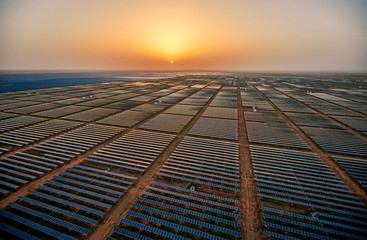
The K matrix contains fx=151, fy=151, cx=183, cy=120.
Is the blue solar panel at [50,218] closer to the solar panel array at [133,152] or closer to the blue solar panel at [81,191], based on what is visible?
the blue solar panel at [81,191]

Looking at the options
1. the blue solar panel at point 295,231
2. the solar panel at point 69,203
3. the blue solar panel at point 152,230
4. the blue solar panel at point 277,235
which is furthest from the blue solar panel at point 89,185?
the blue solar panel at point 295,231

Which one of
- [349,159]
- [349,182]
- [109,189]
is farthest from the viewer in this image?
[349,159]

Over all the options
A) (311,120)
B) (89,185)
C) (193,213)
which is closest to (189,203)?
(193,213)

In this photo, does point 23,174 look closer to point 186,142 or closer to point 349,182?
point 186,142

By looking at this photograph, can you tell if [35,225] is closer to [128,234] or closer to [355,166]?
[128,234]

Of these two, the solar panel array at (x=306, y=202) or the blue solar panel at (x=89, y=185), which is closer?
the solar panel array at (x=306, y=202)

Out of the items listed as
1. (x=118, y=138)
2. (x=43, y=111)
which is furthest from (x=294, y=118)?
(x=43, y=111)

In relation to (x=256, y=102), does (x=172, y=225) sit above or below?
below

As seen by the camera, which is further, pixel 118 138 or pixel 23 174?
pixel 118 138

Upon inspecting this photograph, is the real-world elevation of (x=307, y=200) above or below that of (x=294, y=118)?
below
